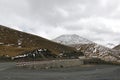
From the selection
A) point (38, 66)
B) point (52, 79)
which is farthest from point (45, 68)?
point (52, 79)

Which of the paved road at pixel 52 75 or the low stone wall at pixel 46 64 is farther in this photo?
the low stone wall at pixel 46 64

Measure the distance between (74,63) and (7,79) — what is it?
230 feet

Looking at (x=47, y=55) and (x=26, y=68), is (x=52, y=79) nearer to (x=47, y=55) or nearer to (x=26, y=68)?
(x=26, y=68)

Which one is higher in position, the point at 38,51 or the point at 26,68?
the point at 38,51

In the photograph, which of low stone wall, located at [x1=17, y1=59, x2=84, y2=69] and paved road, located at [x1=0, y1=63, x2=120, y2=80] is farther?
low stone wall, located at [x1=17, y1=59, x2=84, y2=69]

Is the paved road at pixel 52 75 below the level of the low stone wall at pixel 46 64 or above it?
below

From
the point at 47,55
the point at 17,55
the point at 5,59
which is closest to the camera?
the point at 5,59

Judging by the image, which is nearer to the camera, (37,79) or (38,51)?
(37,79)

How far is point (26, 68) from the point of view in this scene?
326ft

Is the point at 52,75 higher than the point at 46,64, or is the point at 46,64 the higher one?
the point at 46,64

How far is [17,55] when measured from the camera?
14688 centimetres

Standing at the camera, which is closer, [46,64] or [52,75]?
[52,75]

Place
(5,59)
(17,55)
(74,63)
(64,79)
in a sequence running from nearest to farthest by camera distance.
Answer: (64,79) → (74,63) → (5,59) → (17,55)

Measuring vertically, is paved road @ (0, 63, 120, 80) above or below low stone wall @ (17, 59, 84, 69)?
below
